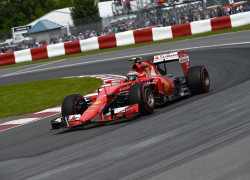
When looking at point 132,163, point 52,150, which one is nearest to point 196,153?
point 132,163

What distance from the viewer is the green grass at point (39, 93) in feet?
40.2

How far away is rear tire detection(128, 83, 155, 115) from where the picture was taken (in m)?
8.00

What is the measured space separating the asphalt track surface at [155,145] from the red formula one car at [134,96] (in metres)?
0.18

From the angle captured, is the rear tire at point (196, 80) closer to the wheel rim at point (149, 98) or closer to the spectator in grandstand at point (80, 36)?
the wheel rim at point (149, 98)

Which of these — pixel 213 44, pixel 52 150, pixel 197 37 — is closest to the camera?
pixel 52 150

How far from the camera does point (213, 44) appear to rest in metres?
→ 19.0

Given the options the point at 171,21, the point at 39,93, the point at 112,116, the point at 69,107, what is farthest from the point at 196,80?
the point at 171,21

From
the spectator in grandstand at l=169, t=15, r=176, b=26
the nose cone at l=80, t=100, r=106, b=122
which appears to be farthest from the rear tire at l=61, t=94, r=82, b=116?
the spectator in grandstand at l=169, t=15, r=176, b=26

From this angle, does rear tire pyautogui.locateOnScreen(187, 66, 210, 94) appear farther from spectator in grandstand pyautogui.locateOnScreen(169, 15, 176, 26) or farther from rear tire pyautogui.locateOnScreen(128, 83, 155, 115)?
spectator in grandstand pyautogui.locateOnScreen(169, 15, 176, 26)

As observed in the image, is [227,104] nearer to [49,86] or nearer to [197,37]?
[49,86]

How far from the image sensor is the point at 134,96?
8.05 meters

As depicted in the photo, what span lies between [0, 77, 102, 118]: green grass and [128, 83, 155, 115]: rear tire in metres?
4.25

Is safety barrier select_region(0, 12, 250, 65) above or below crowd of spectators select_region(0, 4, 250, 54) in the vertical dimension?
below

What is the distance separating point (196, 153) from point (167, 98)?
396 centimetres
